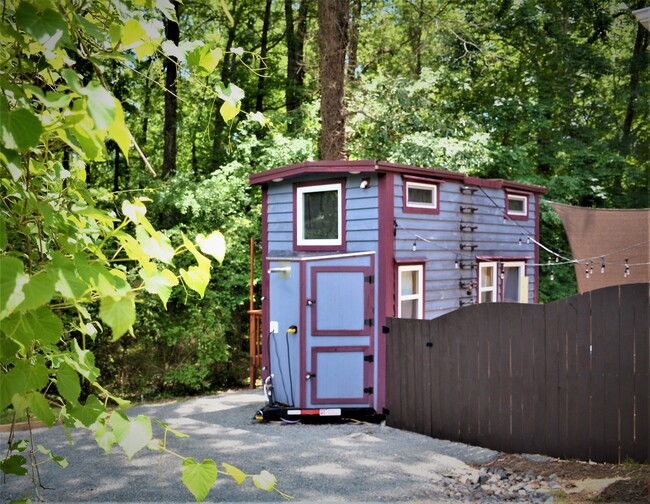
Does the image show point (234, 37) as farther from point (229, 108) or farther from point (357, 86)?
point (229, 108)

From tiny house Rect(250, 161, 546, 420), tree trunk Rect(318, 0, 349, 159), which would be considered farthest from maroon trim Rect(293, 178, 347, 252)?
tree trunk Rect(318, 0, 349, 159)

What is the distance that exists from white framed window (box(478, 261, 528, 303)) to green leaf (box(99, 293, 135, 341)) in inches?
366


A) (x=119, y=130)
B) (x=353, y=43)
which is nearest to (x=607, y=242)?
(x=353, y=43)

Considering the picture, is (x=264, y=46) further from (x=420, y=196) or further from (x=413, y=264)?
(x=413, y=264)

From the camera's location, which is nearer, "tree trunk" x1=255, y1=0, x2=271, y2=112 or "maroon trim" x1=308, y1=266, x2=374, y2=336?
"maroon trim" x1=308, y1=266, x2=374, y2=336

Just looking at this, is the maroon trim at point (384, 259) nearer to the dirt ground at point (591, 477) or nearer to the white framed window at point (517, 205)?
the dirt ground at point (591, 477)

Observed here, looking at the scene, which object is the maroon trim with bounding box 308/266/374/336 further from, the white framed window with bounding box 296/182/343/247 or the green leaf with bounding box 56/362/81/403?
the green leaf with bounding box 56/362/81/403

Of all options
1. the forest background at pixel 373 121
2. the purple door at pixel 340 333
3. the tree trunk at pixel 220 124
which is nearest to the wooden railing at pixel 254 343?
the forest background at pixel 373 121

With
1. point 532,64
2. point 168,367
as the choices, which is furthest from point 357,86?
point 168,367

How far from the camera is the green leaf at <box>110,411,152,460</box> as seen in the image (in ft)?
3.29

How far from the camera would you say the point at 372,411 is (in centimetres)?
836

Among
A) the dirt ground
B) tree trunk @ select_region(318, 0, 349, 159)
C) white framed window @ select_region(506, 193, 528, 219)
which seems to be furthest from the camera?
tree trunk @ select_region(318, 0, 349, 159)

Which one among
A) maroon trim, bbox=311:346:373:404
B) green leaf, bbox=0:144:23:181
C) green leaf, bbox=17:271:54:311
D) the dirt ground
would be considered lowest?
the dirt ground

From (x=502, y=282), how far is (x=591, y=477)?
17.0ft
